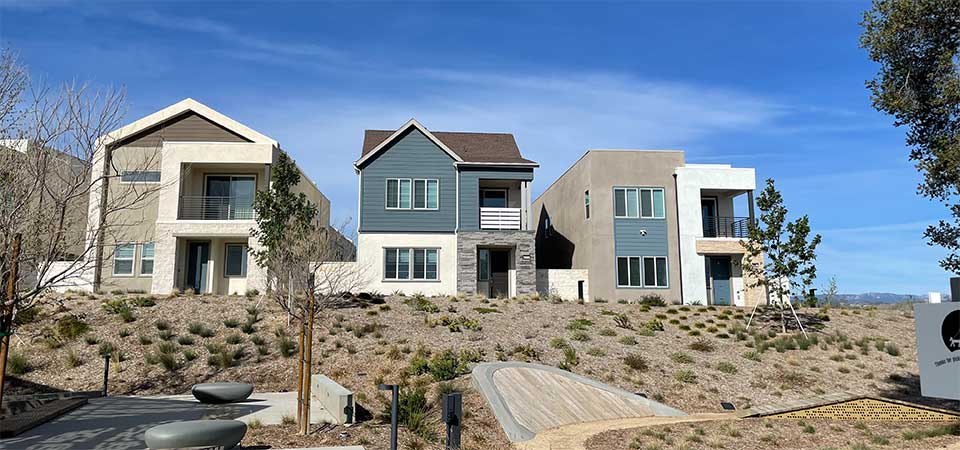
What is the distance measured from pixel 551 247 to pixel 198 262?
64.8 ft

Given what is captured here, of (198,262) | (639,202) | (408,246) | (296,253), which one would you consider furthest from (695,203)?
(198,262)

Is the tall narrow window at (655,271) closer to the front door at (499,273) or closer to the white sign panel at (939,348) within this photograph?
the front door at (499,273)

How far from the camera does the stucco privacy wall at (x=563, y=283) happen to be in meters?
30.2

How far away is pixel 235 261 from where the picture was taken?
28.5m

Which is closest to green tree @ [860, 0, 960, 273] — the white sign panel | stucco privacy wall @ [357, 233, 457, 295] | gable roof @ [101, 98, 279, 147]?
the white sign panel

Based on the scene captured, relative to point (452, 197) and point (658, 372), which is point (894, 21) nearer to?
point (658, 372)

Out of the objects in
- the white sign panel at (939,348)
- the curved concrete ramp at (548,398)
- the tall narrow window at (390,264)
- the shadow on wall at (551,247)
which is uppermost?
the shadow on wall at (551,247)

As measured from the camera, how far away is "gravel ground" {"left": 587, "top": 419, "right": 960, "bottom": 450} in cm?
1161

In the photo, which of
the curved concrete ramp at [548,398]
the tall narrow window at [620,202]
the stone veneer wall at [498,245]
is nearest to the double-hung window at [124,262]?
the stone veneer wall at [498,245]

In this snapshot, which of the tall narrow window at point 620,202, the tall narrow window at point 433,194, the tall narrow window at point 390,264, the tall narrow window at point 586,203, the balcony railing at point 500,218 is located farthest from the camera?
the tall narrow window at point 586,203

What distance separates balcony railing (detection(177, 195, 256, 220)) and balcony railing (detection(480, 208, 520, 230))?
412 inches

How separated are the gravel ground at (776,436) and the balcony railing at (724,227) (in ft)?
63.0

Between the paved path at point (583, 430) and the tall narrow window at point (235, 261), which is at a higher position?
the tall narrow window at point (235, 261)

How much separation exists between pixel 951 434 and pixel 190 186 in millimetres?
28501
